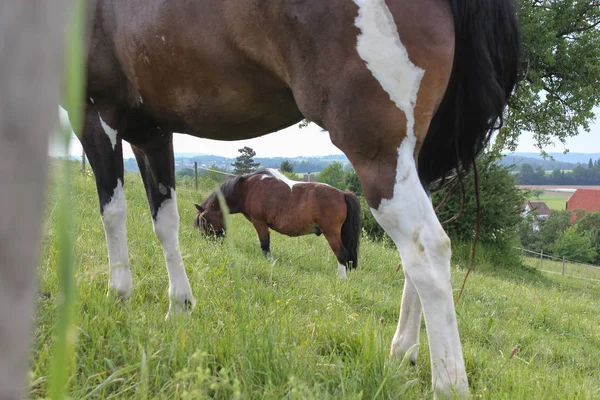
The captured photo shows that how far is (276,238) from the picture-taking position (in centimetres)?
978

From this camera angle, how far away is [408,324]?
2.17 m

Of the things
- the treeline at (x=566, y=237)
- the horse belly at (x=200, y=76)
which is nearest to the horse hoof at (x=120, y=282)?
the horse belly at (x=200, y=76)

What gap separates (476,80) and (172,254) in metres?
1.79

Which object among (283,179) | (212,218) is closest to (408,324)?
(283,179)

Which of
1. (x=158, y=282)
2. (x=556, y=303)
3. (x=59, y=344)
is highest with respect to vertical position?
(x=59, y=344)

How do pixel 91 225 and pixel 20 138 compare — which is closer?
pixel 20 138

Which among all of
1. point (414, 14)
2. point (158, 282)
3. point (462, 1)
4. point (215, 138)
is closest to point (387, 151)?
→ point (414, 14)

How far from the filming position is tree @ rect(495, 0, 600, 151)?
44.1 ft

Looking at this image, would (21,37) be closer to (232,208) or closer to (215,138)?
(215,138)

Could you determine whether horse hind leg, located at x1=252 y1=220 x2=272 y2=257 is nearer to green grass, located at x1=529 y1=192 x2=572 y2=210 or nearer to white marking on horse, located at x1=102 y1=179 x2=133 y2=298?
white marking on horse, located at x1=102 y1=179 x2=133 y2=298

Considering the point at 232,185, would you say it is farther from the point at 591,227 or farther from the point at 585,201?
the point at 585,201

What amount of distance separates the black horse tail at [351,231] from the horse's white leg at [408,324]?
4.71 metres

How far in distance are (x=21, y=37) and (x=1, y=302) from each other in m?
0.13

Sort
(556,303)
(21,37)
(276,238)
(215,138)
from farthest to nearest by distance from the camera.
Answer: (276,238)
(556,303)
(215,138)
(21,37)
